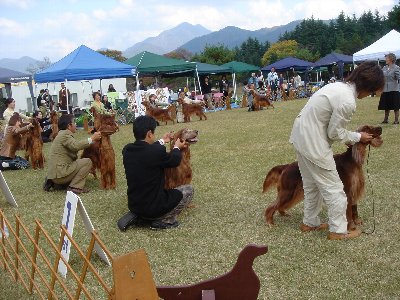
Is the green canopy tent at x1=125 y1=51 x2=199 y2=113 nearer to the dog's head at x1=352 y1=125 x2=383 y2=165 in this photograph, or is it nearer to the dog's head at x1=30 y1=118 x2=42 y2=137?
the dog's head at x1=30 y1=118 x2=42 y2=137

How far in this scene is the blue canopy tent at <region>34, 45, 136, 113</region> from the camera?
1616 cm

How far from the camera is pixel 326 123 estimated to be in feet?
14.3

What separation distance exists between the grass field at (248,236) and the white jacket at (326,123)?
88cm

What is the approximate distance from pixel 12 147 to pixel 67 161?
3.50 metres

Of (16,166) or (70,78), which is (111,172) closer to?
(16,166)

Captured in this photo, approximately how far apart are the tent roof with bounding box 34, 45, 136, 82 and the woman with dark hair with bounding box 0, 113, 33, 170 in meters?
6.13

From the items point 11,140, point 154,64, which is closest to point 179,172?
point 11,140

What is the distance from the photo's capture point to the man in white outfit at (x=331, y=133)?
420cm

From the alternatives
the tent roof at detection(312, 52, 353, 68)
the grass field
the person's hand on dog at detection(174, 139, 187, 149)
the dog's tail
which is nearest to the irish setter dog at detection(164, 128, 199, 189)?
the person's hand on dog at detection(174, 139, 187, 149)

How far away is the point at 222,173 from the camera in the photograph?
313 inches

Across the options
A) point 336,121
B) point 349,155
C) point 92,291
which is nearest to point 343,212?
point 349,155

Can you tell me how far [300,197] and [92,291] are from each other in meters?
2.34

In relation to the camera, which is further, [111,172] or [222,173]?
[222,173]

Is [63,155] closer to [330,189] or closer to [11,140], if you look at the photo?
[11,140]
